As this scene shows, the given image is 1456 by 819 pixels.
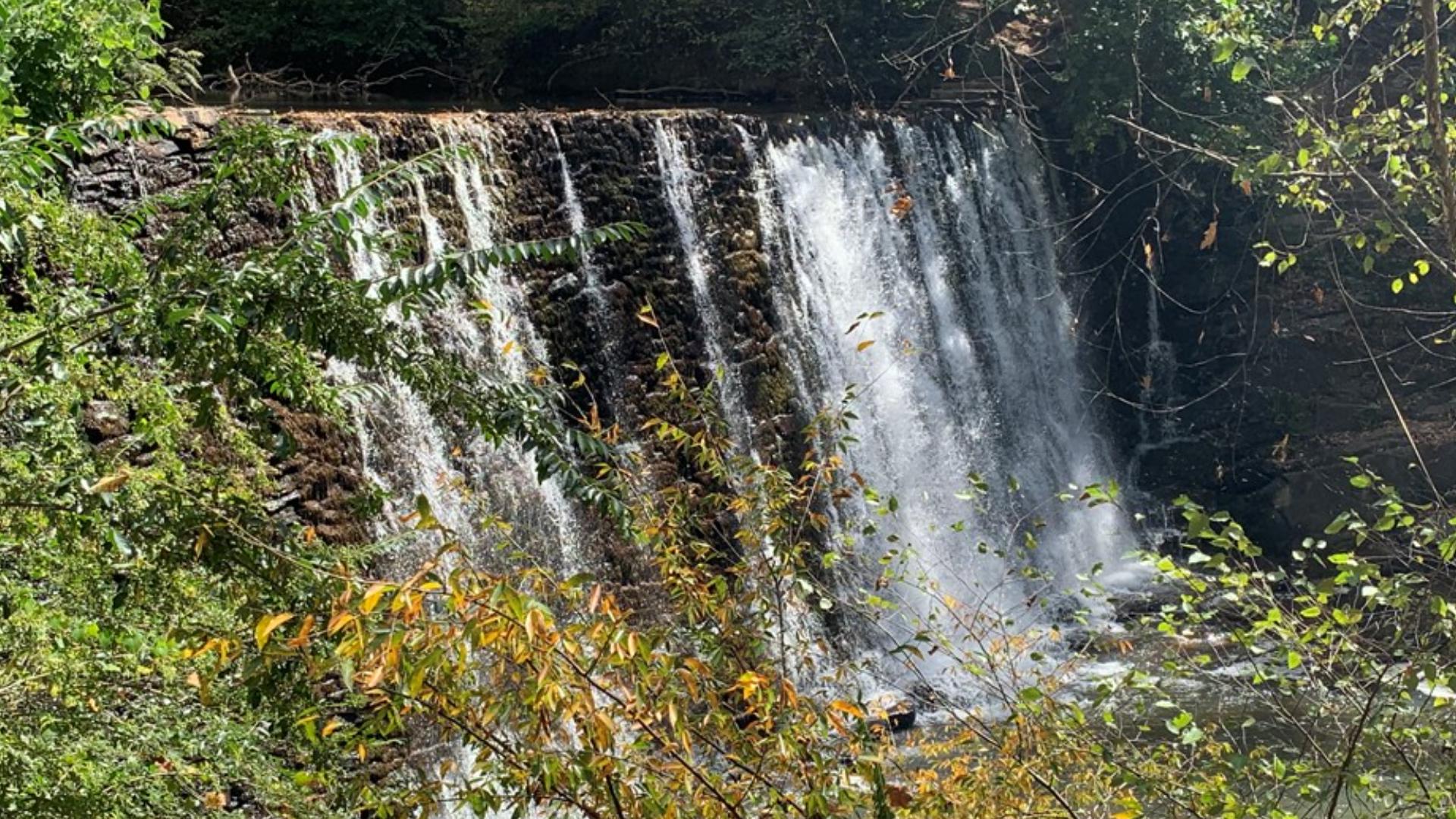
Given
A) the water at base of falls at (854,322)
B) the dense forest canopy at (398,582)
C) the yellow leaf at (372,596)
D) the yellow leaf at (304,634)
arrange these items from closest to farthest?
1. the yellow leaf at (372,596)
2. the yellow leaf at (304,634)
3. the dense forest canopy at (398,582)
4. the water at base of falls at (854,322)

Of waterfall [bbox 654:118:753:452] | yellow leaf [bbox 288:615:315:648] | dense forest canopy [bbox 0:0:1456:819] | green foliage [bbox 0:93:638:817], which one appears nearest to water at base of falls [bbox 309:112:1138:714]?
waterfall [bbox 654:118:753:452]

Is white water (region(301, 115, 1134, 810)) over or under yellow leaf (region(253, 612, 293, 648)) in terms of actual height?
over

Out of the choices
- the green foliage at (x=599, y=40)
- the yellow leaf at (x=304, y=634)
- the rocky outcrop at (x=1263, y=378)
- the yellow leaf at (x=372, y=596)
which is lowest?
the yellow leaf at (x=304, y=634)

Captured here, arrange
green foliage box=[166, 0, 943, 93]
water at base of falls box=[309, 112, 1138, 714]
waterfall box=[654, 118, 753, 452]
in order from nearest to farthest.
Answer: water at base of falls box=[309, 112, 1138, 714] → waterfall box=[654, 118, 753, 452] → green foliage box=[166, 0, 943, 93]

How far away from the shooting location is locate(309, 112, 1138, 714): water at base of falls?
27.8 ft

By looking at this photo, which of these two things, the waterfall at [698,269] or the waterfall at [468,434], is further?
the waterfall at [698,269]

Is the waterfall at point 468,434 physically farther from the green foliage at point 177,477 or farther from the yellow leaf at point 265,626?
the yellow leaf at point 265,626

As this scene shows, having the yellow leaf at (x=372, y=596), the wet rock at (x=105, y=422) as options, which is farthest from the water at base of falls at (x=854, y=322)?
the yellow leaf at (x=372, y=596)

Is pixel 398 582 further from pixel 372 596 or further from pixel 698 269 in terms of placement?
pixel 698 269

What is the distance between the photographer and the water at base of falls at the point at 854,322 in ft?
27.8

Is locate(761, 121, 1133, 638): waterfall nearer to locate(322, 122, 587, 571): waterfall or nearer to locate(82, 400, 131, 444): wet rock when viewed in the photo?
locate(322, 122, 587, 571): waterfall

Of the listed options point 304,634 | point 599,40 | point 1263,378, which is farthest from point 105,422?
point 1263,378

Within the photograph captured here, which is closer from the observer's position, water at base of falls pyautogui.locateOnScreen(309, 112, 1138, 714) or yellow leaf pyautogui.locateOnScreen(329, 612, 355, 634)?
yellow leaf pyautogui.locateOnScreen(329, 612, 355, 634)

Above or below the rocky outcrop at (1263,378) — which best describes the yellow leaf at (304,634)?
below
